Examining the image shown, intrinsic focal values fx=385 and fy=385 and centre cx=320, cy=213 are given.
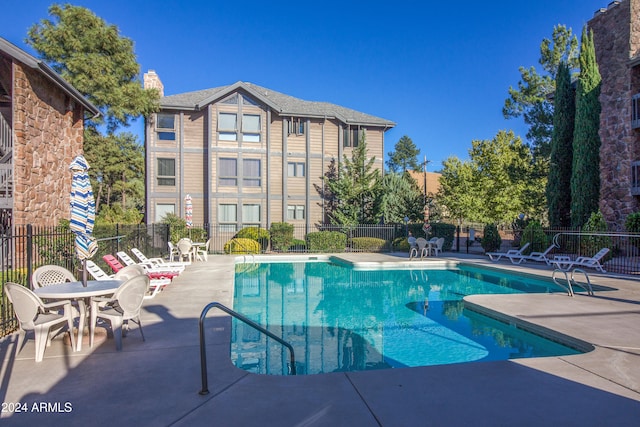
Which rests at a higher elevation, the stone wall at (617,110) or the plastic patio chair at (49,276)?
the stone wall at (617,110)

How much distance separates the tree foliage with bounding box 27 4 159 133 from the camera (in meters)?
19.9

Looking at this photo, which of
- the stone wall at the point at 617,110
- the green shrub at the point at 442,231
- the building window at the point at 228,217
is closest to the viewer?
the stone wall at the point at 617,110

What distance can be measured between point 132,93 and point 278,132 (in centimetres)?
871

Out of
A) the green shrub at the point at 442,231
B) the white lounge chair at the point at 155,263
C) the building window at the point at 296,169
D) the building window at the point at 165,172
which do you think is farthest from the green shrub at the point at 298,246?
the white lounge chair at the point at 155,263

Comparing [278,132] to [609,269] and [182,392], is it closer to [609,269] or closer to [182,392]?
[609,269]

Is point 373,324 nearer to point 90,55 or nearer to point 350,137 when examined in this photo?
point 350,137

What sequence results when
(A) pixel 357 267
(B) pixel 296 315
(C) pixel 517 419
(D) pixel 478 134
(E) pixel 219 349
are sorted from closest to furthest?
(C) pixel 517 419, (E) pixel 219 349, (B) pixel 296 315, (A) pixel 357 267, (D) pixel 478 134

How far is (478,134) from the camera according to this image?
2877 centimetres

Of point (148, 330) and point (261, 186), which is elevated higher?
point (261, 186)

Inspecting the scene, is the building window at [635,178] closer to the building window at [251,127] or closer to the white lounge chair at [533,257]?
the white lounge chair at [533,257]

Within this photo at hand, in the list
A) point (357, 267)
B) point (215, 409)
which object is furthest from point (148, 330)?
point (357, 267)

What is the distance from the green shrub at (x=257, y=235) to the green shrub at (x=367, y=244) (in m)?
5.16

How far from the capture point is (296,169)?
25.4 metres

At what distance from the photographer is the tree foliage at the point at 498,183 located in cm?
2661
